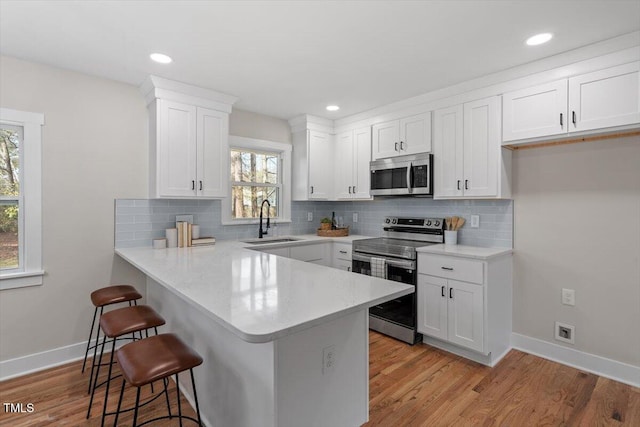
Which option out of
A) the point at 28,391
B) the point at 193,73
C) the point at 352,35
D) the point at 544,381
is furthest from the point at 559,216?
the point at 28,391

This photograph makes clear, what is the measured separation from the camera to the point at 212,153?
10.6ft

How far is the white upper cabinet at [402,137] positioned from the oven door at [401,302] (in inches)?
46.4

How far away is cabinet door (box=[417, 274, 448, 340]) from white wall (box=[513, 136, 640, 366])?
0.70 meters

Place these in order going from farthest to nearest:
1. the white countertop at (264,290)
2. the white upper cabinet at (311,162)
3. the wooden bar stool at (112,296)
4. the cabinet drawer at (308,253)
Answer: the white upper cabinet at (311,162)
the cabinet drawer at (308,253)
the wooden bar stool at (112,296)
the white countertop at (264,290)

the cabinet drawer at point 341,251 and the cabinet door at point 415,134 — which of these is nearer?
the cabinet door at point 415,134

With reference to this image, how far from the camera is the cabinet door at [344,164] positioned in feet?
13.4

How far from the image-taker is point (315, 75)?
283 centimetres

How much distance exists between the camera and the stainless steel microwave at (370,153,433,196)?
3246 mm

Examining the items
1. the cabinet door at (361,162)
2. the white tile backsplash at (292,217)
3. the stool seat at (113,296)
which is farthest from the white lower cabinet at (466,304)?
the stool seat at (113,296)

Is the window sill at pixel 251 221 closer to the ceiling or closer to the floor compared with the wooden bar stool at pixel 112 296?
closer to the ceiling

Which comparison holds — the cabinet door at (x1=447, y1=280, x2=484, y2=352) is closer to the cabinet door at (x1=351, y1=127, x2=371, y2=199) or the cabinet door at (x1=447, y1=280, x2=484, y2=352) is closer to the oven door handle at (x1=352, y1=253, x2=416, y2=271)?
the oven door handle at (x1=352, y1=253, x2=416, y2=271)

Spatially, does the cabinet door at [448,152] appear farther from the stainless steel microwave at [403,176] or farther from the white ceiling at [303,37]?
the white ceiling at [303,37]

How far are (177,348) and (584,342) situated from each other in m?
3.02

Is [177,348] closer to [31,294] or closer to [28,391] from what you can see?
[28,391]
